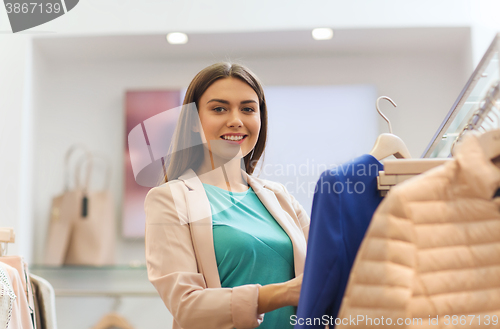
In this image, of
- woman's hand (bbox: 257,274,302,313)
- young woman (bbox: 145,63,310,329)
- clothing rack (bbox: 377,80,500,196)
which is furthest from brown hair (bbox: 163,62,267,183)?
clothing rack (bbox: 377,80,500,196)

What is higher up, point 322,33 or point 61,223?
point 322,33

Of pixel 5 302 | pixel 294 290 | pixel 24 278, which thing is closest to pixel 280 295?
pixel 294 290

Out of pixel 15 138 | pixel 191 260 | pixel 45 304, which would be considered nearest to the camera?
pixel 191 260

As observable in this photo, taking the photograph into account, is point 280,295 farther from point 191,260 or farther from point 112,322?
point 112,322

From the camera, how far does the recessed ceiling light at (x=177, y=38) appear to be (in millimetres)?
2222

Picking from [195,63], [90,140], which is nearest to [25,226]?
[90,140]

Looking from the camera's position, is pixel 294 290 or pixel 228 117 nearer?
pixel 294 290

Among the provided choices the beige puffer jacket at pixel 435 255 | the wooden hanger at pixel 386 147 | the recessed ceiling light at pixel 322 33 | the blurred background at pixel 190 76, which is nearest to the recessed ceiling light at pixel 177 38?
the blurred background at pixel 190 76

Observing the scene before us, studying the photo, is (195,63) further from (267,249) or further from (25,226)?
(267,249)

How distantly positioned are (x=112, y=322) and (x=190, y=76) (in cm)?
137

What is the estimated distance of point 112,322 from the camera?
2.24 meters

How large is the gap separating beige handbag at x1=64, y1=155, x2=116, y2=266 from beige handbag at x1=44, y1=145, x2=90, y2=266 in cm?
2

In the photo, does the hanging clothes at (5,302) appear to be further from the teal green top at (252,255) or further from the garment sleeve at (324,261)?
the garment sleeve at (324,261)

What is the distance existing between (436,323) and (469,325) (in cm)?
5
